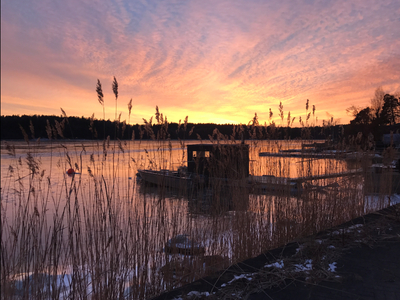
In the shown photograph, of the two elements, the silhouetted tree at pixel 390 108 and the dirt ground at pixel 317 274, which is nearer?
the dirt ground at pixel 317 274

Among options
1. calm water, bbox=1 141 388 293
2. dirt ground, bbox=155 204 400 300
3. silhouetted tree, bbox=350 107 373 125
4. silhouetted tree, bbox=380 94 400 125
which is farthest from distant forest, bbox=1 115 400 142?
silhouetted tree, bbox=380 94 400 125

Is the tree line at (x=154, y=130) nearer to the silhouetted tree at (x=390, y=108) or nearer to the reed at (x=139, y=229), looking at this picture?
the reed at (x=139, y=229)

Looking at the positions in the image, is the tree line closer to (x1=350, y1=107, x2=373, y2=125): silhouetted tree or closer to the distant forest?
the distant forest

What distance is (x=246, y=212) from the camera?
319 cm

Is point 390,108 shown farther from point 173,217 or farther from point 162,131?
point 173,217

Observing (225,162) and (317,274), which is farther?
(225,162)

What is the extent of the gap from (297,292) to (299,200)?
6.85 feet

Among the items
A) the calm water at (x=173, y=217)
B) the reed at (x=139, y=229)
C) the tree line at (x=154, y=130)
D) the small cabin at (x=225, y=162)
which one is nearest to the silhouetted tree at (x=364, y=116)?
the tree line at (x=154, y=130)

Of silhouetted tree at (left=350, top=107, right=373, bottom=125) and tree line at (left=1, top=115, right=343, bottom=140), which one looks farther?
silhouetted tree at (left=350, top=107, right=373, bottom=125)

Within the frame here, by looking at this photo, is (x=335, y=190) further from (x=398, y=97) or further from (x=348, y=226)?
(x=398, y=97)

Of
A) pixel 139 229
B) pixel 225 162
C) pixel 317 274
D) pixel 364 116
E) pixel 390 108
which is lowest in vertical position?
pixel 317 274

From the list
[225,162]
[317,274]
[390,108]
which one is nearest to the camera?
[317,274]

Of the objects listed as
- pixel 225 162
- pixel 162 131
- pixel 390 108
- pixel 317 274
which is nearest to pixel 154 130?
pixel 162 131

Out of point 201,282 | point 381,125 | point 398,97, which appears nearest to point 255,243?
point 201,282
